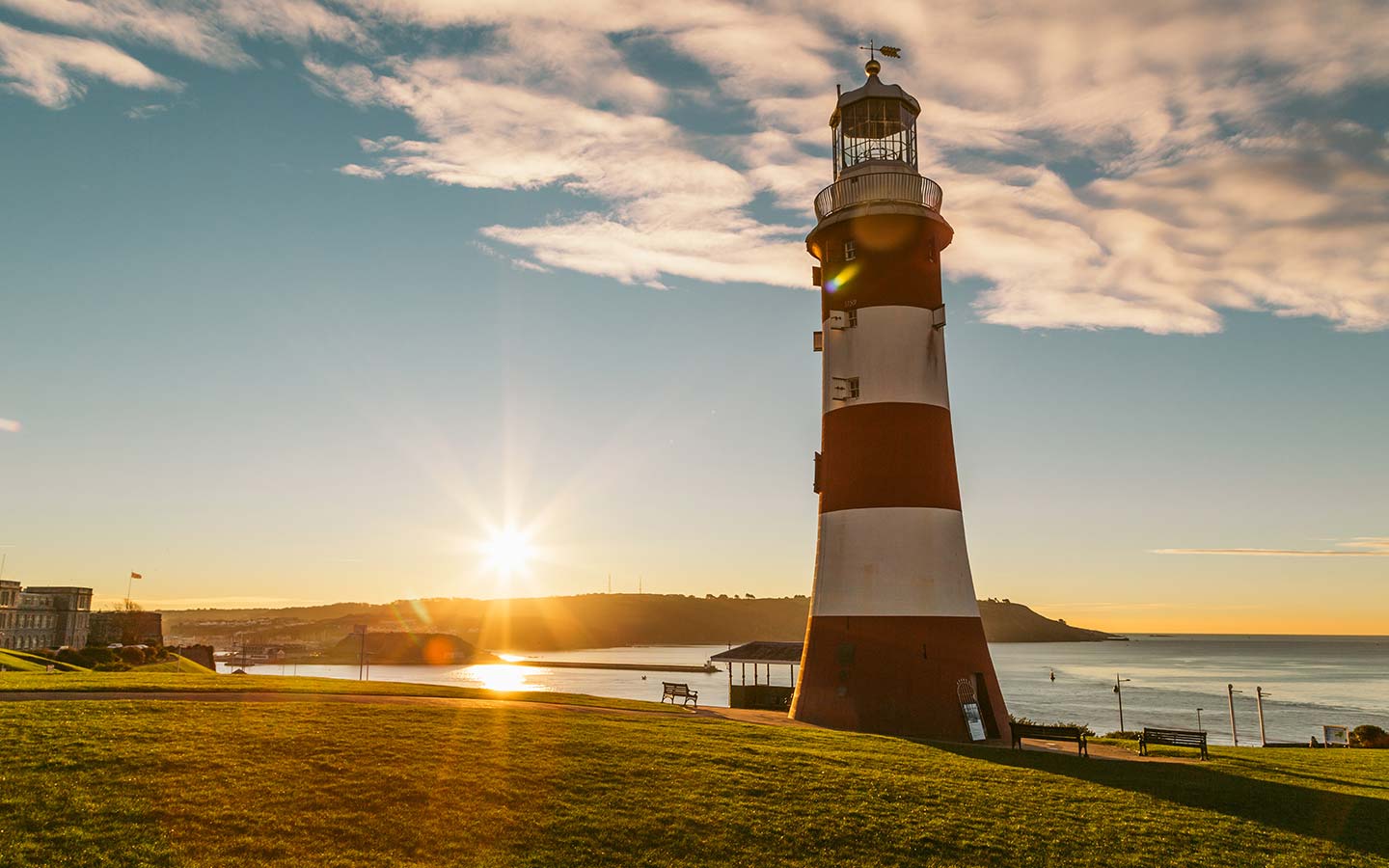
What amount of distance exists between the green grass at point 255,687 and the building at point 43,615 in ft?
264

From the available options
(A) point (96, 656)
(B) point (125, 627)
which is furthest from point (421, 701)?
(B) point (125, 627)

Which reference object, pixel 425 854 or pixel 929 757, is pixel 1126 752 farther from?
pixel 425 854

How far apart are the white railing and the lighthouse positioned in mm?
36

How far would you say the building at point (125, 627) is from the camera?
281ft

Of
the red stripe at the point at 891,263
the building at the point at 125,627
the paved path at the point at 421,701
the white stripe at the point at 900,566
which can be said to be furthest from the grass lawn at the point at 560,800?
the building at the point at 125,627

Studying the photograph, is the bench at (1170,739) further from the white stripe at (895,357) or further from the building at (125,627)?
the building at (125,627)

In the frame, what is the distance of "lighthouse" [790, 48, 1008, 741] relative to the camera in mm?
23156

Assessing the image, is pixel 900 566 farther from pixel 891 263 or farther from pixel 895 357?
pixel 891 263

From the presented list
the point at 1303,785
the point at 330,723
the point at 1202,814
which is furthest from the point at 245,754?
the point at 1303,785

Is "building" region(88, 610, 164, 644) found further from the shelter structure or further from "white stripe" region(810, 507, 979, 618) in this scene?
"white stripe" region(810, 507, 979, 618)

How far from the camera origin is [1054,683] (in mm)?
125812

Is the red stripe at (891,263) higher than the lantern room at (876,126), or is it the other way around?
the lantern room at (876,126)

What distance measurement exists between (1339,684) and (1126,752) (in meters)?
138

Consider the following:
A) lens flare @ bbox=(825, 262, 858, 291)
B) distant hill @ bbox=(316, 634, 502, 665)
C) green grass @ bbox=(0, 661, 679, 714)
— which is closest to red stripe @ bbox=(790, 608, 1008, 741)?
green grass @ bbox=(0, 661, 679, 714)
